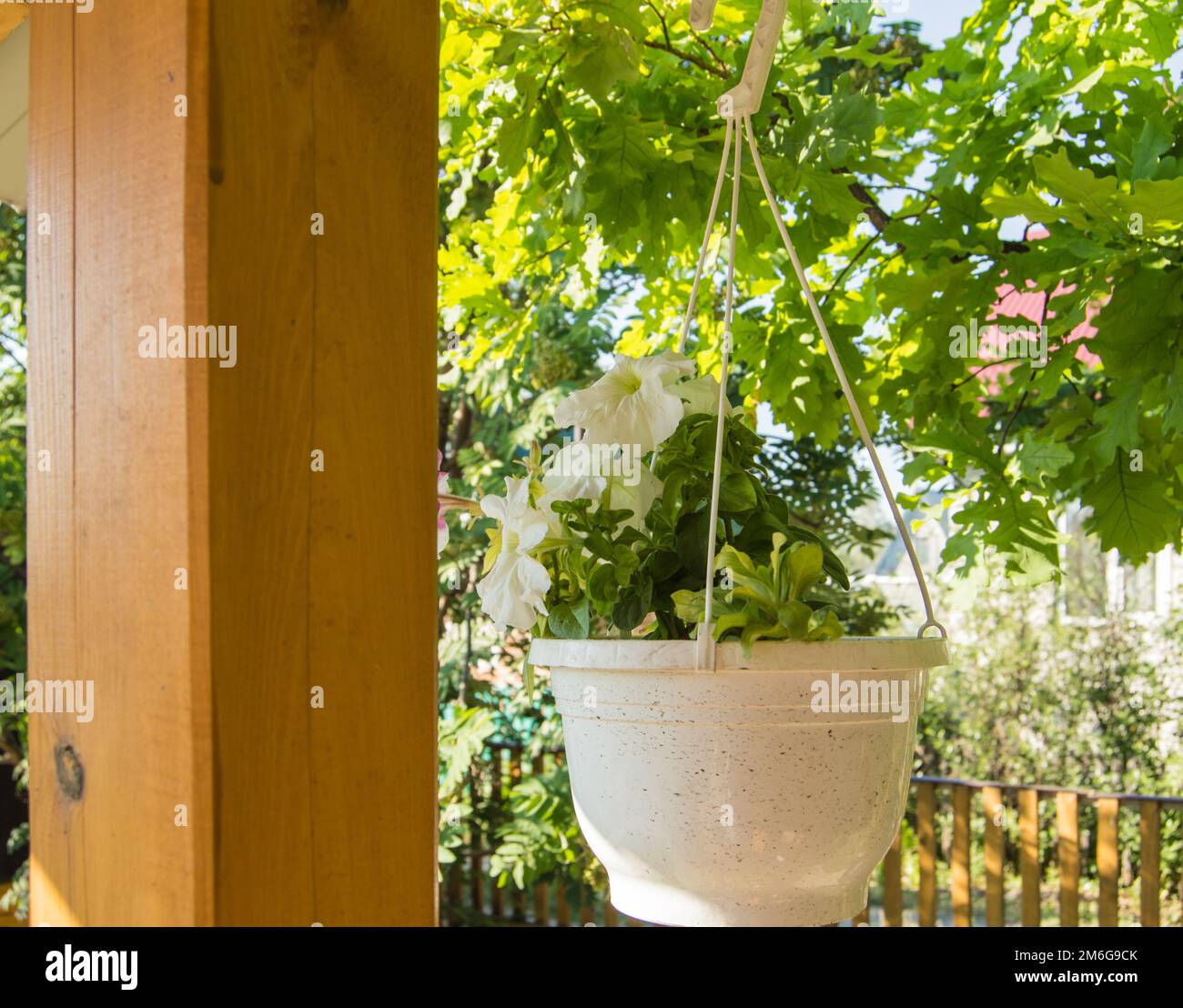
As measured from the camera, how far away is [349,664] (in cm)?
67

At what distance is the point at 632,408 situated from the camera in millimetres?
961

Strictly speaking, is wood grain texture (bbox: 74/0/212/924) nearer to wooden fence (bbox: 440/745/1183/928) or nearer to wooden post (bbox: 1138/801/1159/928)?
wooden fence (bbox: 440/745/1183/928)

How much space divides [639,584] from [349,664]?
29cm

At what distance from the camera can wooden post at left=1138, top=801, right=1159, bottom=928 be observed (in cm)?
332

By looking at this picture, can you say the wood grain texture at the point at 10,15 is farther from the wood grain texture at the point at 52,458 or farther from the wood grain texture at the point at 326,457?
the wood grain texture at the point at 326,457

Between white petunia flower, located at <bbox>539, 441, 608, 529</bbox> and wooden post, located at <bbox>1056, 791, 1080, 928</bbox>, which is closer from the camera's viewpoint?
white petunia flower, located at <bbox>539, 441, 608, 529</bbox>

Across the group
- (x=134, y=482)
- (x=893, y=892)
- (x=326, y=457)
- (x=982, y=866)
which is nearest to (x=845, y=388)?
(x=326, y=457)

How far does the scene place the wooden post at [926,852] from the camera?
374 cm

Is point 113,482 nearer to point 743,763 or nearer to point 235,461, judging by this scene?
point 235,461

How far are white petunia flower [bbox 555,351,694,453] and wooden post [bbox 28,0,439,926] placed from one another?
247 mm

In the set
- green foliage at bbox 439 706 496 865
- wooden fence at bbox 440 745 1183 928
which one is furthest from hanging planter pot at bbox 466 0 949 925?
green foliage at bbox 439 706 496 865

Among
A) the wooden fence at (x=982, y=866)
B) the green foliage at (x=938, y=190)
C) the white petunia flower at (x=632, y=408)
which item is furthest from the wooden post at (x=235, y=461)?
the wooden fence at (x=982, y=866)

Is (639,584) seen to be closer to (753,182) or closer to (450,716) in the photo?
(753,182)
